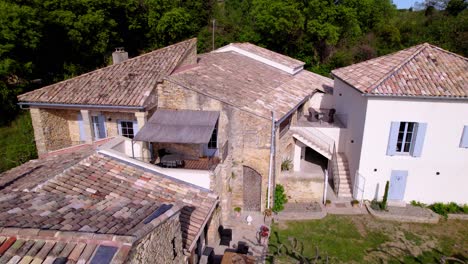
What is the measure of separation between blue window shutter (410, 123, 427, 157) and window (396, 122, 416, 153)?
257 millimetres

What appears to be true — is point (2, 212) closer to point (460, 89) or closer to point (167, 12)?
point (460, 89)

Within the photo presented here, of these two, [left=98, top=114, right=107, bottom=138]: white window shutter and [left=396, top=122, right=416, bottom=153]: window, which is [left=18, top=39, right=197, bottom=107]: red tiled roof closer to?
[left=98, top=114, right=107, bottom=138]: white window shutter

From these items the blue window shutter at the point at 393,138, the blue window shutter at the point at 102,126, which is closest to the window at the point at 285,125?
the blue window shutter at the point at 393,138

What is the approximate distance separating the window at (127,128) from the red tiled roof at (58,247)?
13.5 meters

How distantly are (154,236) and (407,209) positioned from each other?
1798 cm

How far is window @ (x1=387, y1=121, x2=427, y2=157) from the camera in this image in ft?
64.5

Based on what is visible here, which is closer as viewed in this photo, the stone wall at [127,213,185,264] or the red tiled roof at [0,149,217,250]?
the stone wall at [127,213,185,264]

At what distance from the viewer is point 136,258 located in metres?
7.26

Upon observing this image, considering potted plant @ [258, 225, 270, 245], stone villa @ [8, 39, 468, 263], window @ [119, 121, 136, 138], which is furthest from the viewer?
window @ [119, 121, 136, 138]

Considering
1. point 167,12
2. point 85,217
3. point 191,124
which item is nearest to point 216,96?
point 191,124

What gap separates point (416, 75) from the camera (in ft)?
66.4

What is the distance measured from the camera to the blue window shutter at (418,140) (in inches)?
771

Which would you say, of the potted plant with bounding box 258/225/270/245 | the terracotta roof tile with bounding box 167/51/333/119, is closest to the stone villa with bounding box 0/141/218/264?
the potted plant with bounding box 258/225/270/245

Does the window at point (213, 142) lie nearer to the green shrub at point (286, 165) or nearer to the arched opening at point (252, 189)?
the arched opening at point (252, 189)
